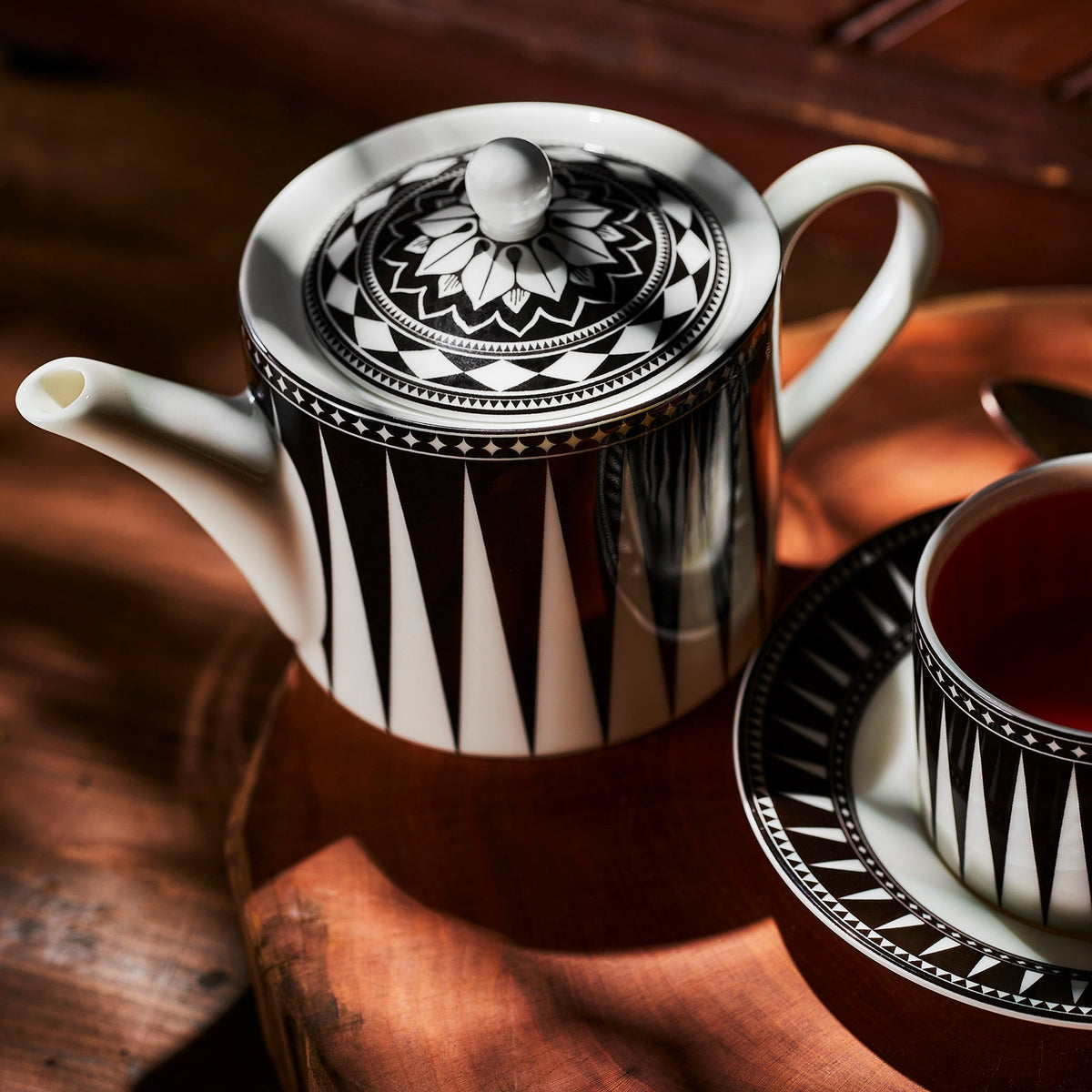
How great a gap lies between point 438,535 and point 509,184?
12 cm

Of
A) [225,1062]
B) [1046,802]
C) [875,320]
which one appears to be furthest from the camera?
[225,1062]

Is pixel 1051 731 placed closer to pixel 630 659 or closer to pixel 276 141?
pixel 630 659

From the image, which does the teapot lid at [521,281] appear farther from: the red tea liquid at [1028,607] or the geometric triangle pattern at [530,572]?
the red tea liquid at [1028,607]

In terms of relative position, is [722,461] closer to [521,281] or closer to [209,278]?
[521,281]

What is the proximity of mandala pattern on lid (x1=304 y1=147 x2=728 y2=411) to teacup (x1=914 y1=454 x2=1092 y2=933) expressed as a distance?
126 millimetres

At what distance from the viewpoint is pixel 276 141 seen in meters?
1.31

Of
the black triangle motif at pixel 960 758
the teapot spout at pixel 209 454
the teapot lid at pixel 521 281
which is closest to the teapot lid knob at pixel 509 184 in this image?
the teapot lid at pixel 521 281

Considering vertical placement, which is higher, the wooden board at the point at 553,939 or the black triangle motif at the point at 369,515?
the black triangle motif at the point at 369,515

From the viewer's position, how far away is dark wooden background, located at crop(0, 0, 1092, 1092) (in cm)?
67

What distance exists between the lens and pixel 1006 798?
431mm

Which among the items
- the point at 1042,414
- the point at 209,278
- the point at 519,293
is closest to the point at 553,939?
the point at 519,293

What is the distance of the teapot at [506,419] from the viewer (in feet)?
1.45

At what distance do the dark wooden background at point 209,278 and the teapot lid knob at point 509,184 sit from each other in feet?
0.83

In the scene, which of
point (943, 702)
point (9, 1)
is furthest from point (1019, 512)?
point (9, 1)
